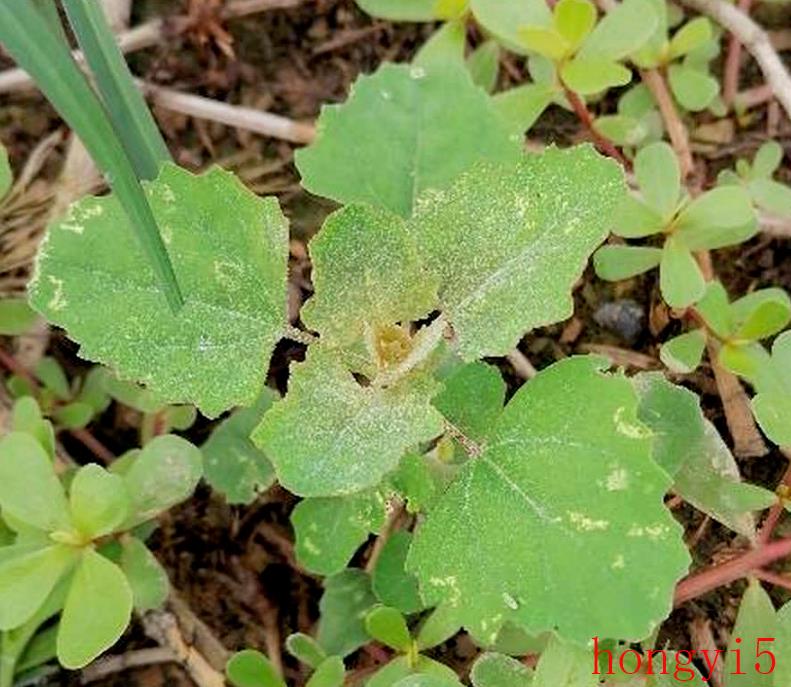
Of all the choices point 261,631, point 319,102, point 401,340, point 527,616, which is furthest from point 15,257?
point 527,616

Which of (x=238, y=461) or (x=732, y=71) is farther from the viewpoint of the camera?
(x=732, y=71)

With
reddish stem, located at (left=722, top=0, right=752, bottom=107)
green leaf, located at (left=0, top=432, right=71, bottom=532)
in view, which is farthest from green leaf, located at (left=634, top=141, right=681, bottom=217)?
green leaf, located at (left=0, top=432, right=71, bottom=532)

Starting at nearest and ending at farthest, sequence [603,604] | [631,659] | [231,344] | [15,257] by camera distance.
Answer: [603,604], [231,344], [631,659], [15,257]

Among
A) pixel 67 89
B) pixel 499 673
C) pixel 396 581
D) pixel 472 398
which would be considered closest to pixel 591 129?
pixel 472 398

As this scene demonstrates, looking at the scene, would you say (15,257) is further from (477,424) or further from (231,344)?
(477,424)

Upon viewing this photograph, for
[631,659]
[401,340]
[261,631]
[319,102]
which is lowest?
[261,631]

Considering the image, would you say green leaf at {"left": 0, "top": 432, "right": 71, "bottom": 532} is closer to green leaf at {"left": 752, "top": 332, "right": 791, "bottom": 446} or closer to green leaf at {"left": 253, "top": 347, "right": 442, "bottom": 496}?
green leaf at {"left": 253, "top": 347, "right": 442, "bottom": 496}

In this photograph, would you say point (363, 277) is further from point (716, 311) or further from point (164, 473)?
point (716, 311)
